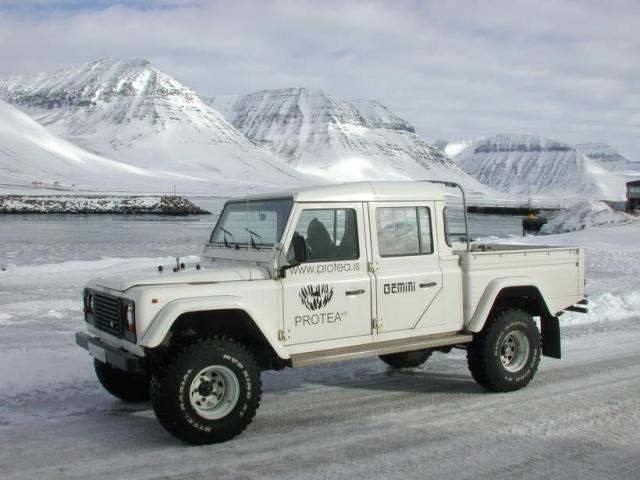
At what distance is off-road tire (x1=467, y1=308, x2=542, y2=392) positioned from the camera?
7.74 meters

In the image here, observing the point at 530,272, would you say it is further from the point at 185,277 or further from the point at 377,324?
the point at 185,277

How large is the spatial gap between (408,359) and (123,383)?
3482 mm

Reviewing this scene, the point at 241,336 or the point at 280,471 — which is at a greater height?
the point at 241,336

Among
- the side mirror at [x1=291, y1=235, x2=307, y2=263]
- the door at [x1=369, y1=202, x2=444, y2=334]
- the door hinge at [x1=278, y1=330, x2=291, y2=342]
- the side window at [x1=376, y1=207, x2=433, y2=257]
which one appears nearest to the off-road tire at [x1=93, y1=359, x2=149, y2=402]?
the door hinge at [x1=278, y1=330, x2=291, y2=342]

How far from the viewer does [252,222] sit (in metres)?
7.23

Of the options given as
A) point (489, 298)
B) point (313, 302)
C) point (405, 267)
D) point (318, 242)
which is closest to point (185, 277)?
point (313, 302)

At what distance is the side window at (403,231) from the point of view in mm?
7273

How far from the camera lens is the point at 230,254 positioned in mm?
7301

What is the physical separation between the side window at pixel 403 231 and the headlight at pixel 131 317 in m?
2.49

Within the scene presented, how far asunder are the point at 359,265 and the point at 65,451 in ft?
10.2

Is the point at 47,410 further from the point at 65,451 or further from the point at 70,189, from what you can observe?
the point at 70,189

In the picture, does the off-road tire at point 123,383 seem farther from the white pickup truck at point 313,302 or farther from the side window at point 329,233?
the side window at point 329,233

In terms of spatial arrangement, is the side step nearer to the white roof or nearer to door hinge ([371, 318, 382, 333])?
door hinge ([371, 318, 382, 333])

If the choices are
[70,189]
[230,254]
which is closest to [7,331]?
[230,254]
